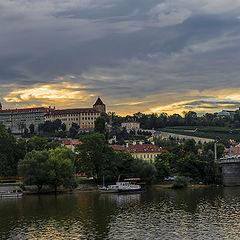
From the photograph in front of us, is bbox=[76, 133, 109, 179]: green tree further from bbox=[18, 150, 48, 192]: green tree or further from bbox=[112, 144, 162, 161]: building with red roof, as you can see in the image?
bbox=[112, 144, 162, 161]: building with red roof

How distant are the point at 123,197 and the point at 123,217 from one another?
2576 centimetres

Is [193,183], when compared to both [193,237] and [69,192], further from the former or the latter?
[193,237]

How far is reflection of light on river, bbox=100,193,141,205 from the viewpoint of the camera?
76988 millimetres

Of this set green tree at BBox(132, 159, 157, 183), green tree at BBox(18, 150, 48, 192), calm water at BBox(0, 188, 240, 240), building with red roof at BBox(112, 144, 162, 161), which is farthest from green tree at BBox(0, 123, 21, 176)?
→ building with red roof at BBox(112, 144, 162, 161)

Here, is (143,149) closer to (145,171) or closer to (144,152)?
(144,152)

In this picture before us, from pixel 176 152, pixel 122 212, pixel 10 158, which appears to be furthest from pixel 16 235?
pixel 176 152

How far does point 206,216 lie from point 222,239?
13268 millimetres

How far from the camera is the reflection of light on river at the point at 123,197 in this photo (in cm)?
7699

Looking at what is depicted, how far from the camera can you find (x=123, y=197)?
3319 inches

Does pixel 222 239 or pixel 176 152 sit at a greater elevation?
pixel 176 152

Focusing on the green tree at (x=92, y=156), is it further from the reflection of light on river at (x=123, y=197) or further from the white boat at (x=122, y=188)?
the reflection of light on river at (x=123, y=197)

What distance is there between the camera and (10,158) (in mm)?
104312

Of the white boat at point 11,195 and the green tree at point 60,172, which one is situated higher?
the green tree at point 60,172

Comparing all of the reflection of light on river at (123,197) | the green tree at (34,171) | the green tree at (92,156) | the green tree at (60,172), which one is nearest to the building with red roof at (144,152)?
the green tree at (92,156)
